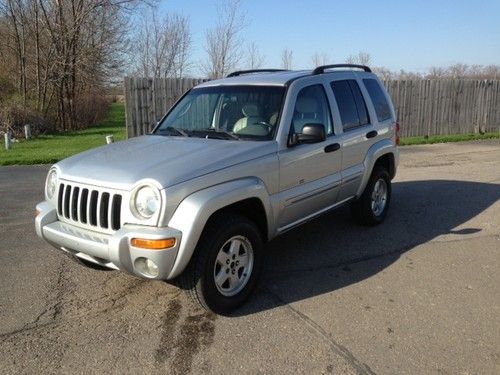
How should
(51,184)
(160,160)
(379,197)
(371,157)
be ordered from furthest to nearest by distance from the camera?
1. (379,197)
2. (371,157)
3. (51,184)
4. (160,160)

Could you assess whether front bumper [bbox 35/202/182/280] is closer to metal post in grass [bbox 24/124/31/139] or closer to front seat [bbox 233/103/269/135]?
front seat [bbox 233/103/269/135]

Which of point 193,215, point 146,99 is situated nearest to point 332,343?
point 193,215

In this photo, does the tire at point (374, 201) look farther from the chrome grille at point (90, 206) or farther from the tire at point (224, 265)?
the chrome grille at point (90, 206)

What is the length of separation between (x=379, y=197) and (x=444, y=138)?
38.1 ft

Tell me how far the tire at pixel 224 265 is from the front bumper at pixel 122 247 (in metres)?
0.26

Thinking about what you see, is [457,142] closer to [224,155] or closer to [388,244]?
[388,244]

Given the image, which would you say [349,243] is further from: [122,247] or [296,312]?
[122,247]

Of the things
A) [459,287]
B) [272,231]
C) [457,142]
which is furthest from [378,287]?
[457,142]

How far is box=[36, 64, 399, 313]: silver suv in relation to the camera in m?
3.38

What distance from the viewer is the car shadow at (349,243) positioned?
14.3 feet

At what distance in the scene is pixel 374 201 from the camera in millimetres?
6176

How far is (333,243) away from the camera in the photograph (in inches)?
219

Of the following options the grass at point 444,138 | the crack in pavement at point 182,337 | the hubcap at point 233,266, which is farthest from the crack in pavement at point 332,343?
the grass at point 444,138

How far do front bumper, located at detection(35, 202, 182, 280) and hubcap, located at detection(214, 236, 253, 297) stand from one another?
502mm
